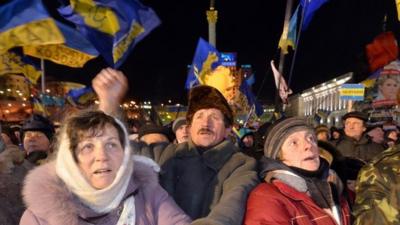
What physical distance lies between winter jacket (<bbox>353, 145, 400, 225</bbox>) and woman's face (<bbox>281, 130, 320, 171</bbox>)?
0.56 meters

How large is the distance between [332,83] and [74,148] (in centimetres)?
8041

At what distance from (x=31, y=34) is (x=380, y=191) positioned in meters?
4.95

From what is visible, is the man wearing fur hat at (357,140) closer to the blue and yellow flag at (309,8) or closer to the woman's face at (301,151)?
the blue and yellow flag at (309,8)

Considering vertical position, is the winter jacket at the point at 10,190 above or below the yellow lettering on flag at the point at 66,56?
below

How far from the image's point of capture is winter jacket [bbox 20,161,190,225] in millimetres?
2287

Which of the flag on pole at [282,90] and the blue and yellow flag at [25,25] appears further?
the blue and yellow flag at [25,25]

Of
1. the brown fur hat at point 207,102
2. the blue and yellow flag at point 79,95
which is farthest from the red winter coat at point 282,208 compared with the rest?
the blue and yellow flag at point 79,95

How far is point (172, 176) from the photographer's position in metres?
3.24

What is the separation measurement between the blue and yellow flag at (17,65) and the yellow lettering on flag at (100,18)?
121 inches

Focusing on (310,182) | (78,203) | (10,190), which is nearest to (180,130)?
(10,190)

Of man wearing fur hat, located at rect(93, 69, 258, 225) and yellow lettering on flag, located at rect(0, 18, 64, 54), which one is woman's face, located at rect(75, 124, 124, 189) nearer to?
man wearing fur hat, located at rect(93, 69, 258, 225)

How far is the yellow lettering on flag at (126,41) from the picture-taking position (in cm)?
484

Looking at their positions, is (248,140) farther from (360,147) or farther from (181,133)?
(181,133)

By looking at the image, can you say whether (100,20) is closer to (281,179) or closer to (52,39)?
(52,39)
